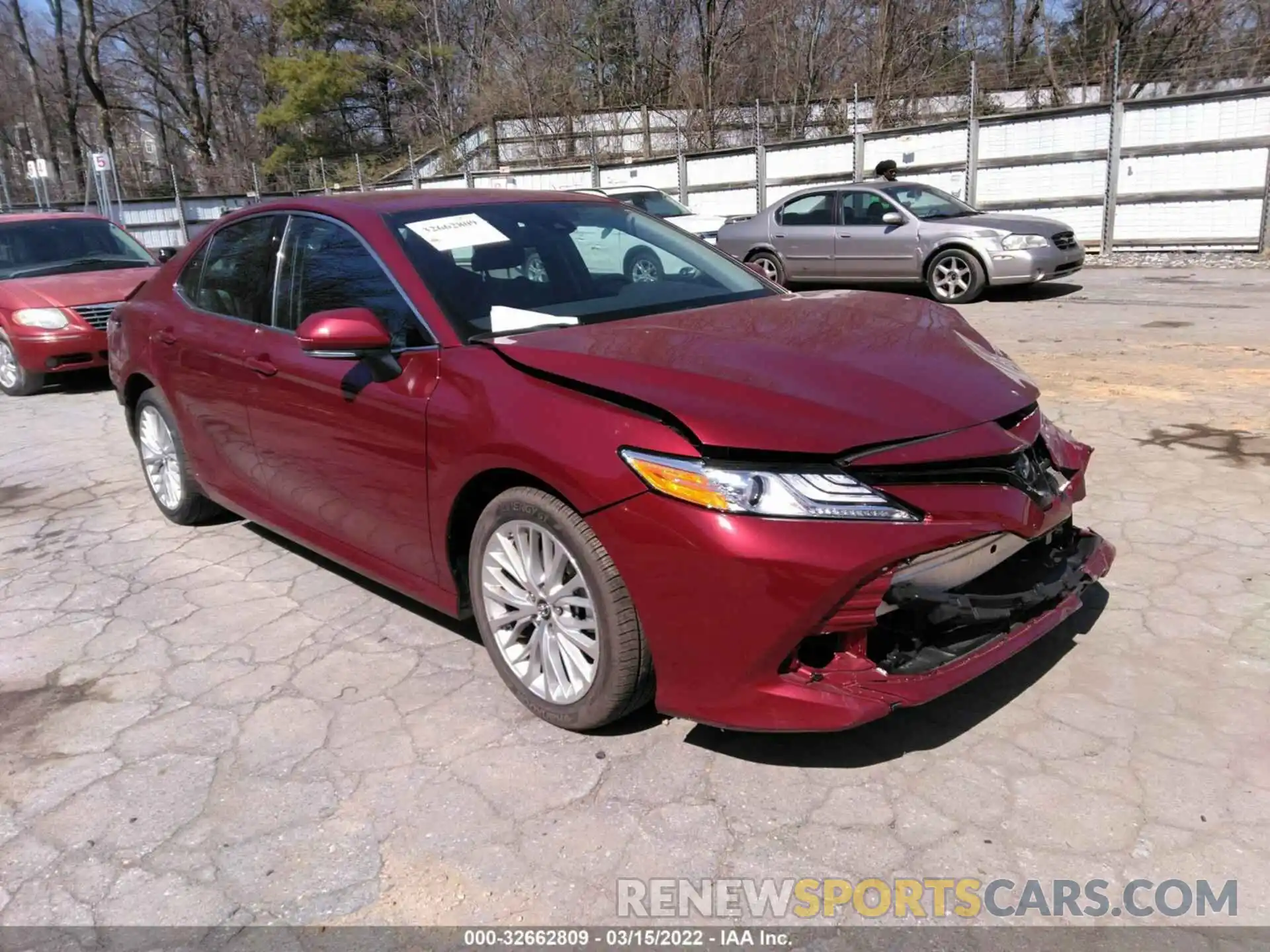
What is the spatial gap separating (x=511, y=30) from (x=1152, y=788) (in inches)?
1503

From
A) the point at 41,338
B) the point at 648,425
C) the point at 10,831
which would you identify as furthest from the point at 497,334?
the point at 41,338

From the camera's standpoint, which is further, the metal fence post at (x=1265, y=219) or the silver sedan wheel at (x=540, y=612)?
the metal fence post at (x=1265, y=219)

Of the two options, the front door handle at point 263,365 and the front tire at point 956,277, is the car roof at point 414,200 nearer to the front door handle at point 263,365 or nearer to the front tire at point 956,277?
the front door handle at point 263,365

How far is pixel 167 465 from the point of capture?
4863 millimetres

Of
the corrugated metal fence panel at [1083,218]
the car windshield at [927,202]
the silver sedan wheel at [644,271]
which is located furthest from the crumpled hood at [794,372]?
the corrugated metal fence panel at [1083,218]

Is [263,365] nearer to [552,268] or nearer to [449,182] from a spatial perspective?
[552,268]

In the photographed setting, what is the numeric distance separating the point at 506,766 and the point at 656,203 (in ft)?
46.0

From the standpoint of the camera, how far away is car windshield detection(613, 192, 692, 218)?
15312 mm

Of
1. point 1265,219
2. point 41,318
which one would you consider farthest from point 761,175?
point 41,318

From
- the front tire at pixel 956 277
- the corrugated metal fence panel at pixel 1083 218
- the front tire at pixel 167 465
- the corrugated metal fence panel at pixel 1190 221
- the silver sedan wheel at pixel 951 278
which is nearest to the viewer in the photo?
the front tire at pixel 167 465

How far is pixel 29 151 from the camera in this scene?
48312mm

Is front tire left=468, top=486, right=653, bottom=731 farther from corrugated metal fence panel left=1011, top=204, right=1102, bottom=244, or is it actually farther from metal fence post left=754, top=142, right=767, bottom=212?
metal fence post left=754, top=142, right=767, bottom=212

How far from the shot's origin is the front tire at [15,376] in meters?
8.46

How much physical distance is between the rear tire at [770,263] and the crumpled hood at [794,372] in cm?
1036
